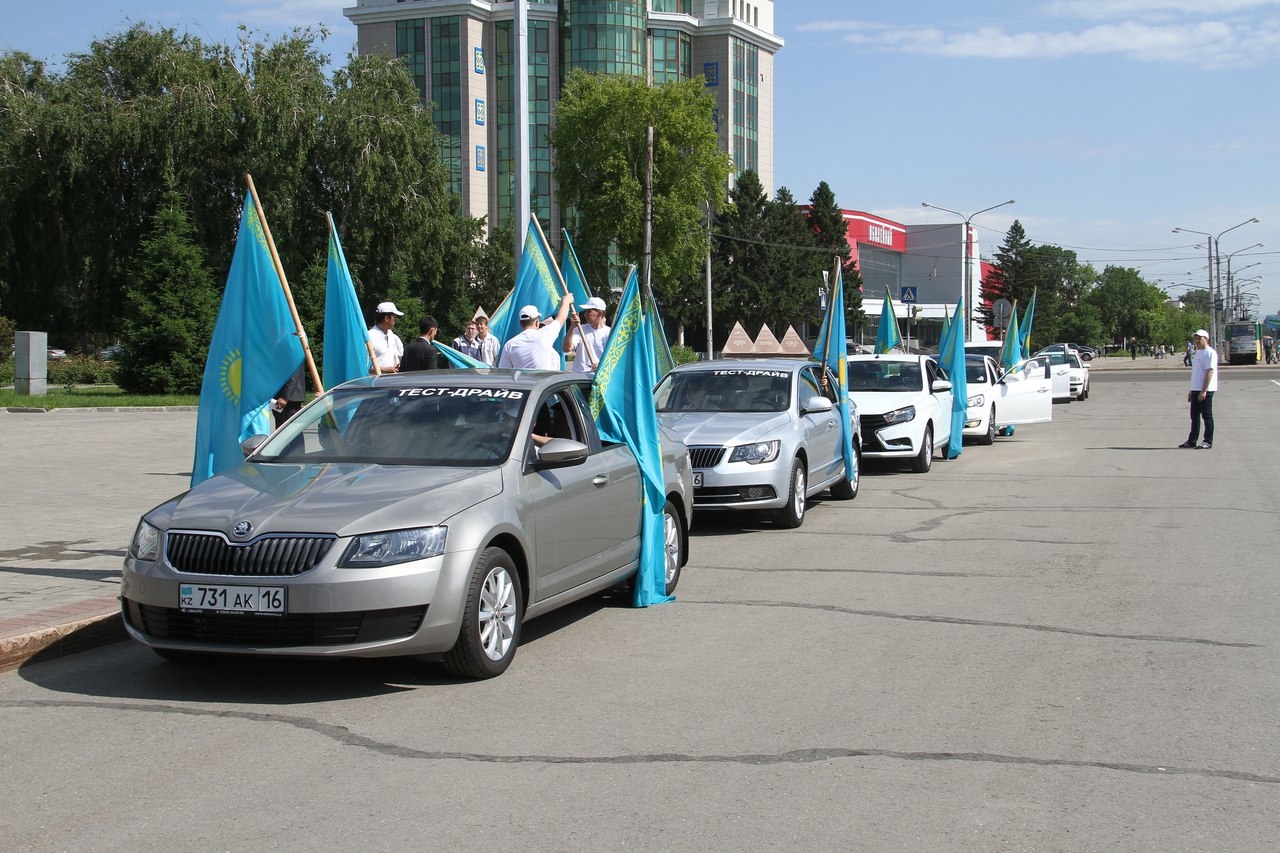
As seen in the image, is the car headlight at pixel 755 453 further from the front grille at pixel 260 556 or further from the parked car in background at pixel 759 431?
the front grille at pixel 260 556

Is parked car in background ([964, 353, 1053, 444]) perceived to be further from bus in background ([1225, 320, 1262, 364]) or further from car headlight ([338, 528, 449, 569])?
bus in background ([1225, 320, 1262, 364])

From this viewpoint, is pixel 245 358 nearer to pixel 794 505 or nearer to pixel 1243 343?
pixel 794 505

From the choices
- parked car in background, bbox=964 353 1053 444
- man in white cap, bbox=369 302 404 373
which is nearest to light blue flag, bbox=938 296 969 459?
parked car in background, bbox=964 353 1053 444

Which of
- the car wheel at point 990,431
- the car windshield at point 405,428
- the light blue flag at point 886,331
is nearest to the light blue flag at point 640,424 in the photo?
the car windshield at point 405,428

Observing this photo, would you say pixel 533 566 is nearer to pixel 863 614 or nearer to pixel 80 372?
pixel 863 614

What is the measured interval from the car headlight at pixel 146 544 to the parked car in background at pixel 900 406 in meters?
12.0

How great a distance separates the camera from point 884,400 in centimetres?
1761

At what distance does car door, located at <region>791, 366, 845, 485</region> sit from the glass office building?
3059 inches

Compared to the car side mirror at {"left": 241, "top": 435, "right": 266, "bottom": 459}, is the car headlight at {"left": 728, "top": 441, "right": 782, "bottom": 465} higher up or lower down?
lower down

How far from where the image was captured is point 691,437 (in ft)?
40.5

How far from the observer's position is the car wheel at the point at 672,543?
9.02m

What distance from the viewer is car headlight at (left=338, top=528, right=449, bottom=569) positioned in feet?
19.9

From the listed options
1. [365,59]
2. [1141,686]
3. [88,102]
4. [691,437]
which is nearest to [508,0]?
[365,59]

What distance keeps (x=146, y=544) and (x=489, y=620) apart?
1.74 meters
